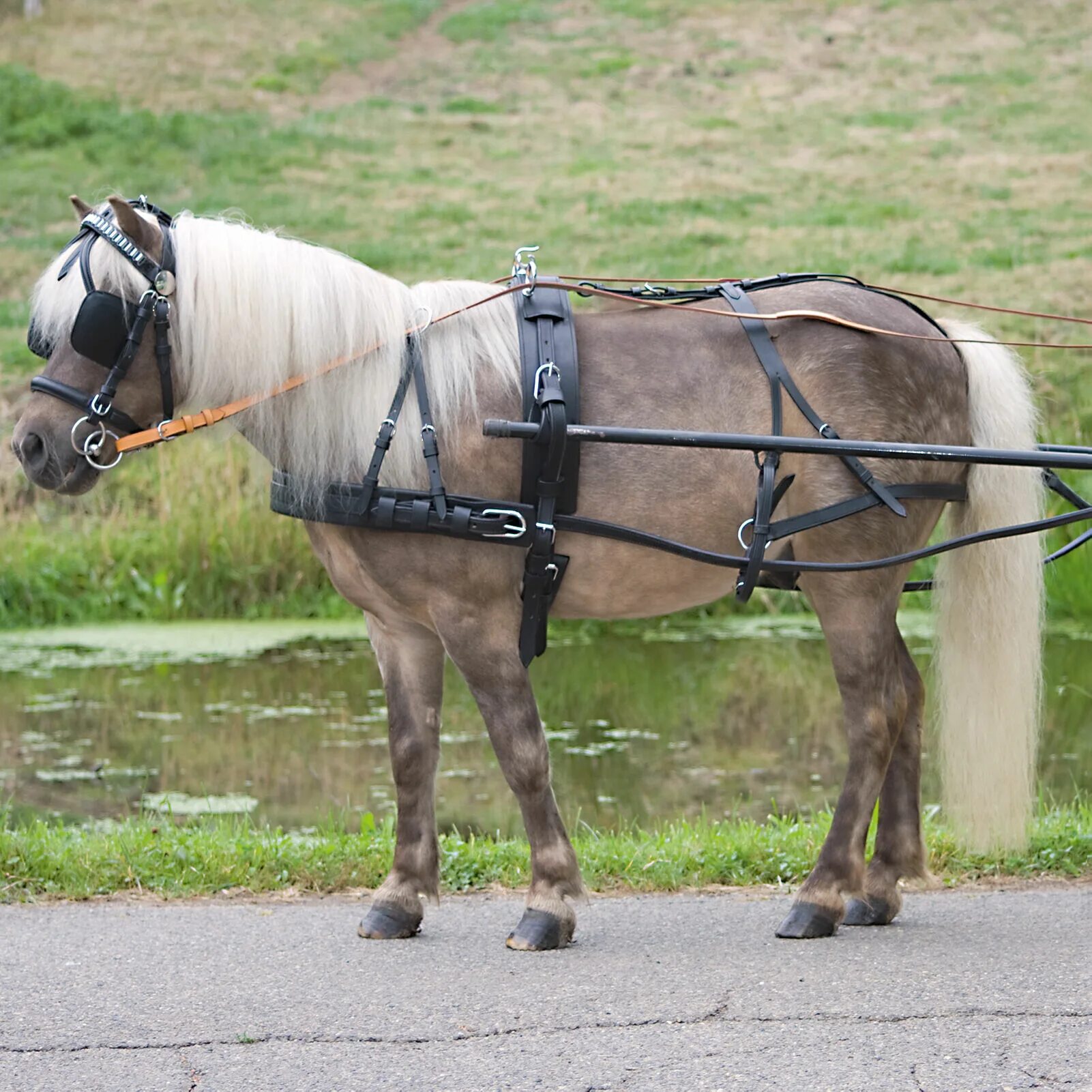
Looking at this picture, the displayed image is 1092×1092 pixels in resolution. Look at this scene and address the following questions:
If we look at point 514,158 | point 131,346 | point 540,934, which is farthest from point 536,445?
point 514,158

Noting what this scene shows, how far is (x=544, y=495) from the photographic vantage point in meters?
3.76

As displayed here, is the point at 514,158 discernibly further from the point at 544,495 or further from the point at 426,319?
the point at 544,495

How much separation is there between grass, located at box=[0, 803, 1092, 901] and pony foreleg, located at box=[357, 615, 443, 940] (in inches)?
14.5

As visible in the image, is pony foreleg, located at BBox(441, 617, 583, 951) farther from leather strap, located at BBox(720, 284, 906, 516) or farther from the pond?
the pond

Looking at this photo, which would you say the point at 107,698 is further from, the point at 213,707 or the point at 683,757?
the point at 683,757

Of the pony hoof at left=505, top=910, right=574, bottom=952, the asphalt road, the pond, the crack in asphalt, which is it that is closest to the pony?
the pony hoof at left=505, top=910, right=574, bottom=952

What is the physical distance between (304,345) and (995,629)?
2026mm

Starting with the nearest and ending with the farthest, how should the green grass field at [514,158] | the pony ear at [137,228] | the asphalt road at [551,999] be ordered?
the asphalt road at [551,999]
the pony ear at [137,228]
the green grass field at [514,158]

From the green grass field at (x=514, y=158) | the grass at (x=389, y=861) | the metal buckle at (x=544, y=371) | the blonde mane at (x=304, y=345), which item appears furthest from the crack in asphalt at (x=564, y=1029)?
the green grass field at (x=514, y=158)

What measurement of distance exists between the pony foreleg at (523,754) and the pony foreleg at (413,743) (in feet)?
0.92

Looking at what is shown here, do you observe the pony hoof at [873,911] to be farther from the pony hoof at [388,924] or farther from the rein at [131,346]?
the rein at [131,346]

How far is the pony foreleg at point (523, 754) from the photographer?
3775mm

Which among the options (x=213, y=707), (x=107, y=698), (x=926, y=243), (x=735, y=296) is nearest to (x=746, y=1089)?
(x=735, y=296)

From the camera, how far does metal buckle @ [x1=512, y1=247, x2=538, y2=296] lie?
3920mm
